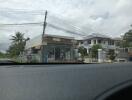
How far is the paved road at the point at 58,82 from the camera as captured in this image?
1.98 m

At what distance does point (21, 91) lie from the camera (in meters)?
2.01

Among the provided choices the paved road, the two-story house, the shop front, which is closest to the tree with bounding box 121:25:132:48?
the two-story house

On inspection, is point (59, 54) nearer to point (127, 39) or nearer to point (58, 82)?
point (58, 82)

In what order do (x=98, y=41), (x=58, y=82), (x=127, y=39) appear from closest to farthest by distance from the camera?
(x=58, y=82) < (x=127, y=39) < (x=98, y=41)

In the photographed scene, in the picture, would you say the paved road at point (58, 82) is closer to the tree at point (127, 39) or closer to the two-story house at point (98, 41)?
the tree at point (127, 39)

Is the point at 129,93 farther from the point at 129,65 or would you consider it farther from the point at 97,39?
the point at 97,39

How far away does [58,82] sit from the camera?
2.05 m

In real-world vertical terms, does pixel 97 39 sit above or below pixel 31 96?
above

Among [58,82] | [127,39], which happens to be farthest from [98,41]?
[58,82]

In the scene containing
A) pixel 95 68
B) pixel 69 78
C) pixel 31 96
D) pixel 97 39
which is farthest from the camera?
pixel 97 39

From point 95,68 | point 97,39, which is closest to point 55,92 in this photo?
point 95,68

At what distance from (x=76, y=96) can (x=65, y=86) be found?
0.31ft

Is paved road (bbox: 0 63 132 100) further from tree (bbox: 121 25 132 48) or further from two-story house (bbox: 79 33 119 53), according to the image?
two-story house (bbox: 79 33 119 53)

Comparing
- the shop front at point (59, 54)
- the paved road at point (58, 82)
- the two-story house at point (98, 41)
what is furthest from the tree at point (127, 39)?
the paved road at point (58, 82)
